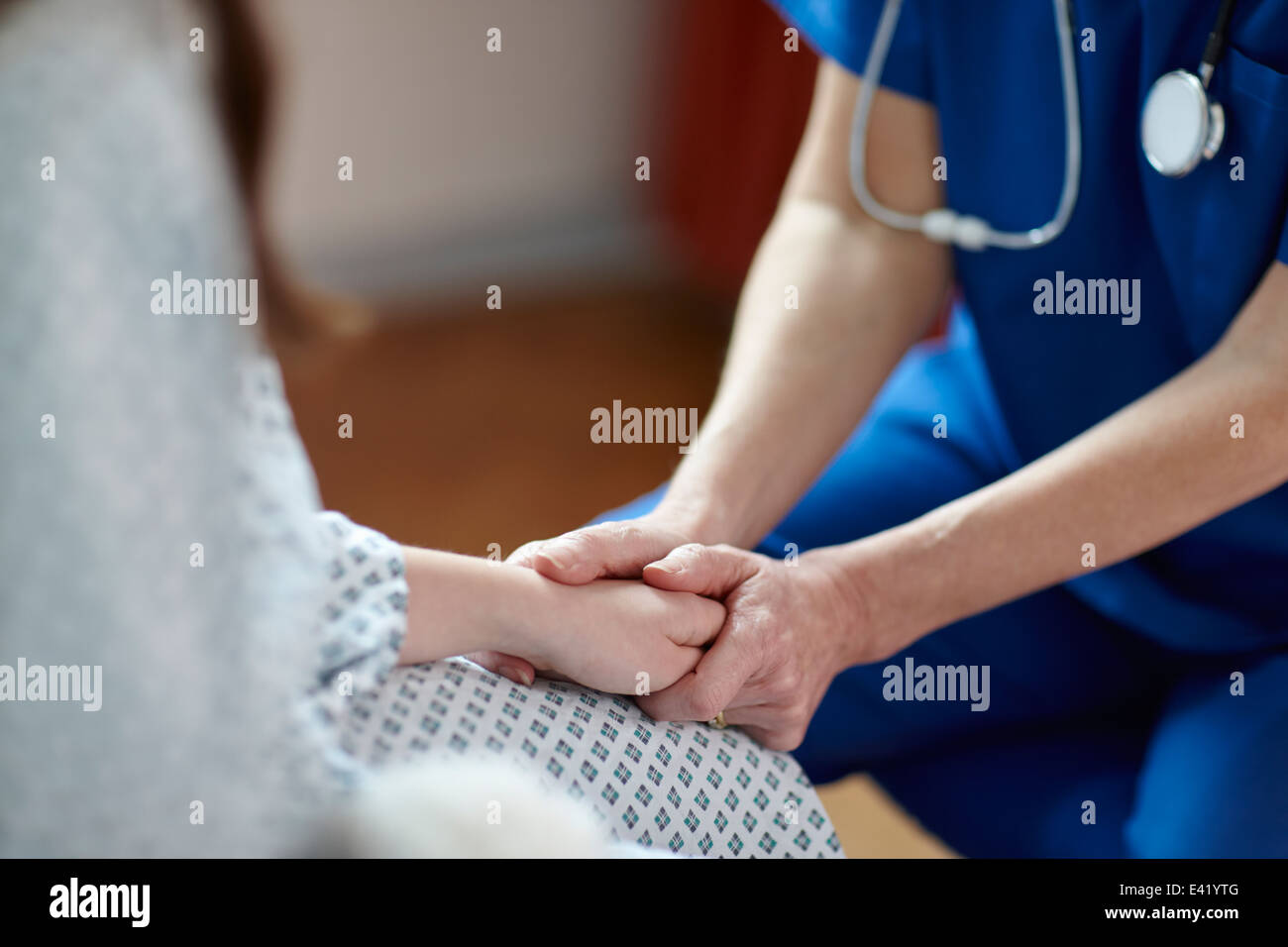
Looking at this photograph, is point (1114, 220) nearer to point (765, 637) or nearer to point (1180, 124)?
point (1180, 124)

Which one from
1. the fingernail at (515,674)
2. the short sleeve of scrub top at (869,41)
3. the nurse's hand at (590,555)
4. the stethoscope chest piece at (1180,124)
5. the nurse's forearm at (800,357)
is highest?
the short sleeve of scrub top at (869,41)

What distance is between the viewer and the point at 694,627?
2.73 feet

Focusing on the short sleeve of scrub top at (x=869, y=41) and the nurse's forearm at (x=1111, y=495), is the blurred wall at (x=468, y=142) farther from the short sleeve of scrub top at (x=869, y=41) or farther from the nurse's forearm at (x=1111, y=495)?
the nurse's forearm at (x=1111, y=495)

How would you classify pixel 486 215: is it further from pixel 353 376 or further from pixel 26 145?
pixel 26 145

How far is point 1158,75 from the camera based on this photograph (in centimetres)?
93

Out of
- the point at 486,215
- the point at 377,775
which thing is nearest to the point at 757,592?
the point at 377,775

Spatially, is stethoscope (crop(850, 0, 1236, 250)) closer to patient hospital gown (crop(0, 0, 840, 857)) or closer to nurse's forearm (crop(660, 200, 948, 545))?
nurse's forearm (crop(660, 200, 948, 545))

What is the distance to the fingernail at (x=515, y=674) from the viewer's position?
782mm

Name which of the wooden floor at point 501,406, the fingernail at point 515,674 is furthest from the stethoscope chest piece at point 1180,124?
the wooden floor at point 501,406

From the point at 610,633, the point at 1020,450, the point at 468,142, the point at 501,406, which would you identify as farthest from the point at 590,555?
the point at 468,142

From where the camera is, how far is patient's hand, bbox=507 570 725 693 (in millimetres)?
781

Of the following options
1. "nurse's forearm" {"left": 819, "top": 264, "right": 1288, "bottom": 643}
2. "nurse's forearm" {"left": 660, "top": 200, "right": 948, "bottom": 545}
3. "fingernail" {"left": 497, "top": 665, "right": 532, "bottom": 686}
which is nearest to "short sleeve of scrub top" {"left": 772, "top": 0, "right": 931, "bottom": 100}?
"nurse's forearm" {"left": 660, "top": 200, "right": 948, "bottom": 545}

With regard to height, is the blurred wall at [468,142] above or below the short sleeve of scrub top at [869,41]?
above

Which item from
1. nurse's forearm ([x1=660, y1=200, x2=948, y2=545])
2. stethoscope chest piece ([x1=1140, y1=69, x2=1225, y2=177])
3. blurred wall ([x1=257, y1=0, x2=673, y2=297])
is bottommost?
nurse's forearm ([x1=660, y1=200, x2=948, y2=545])
